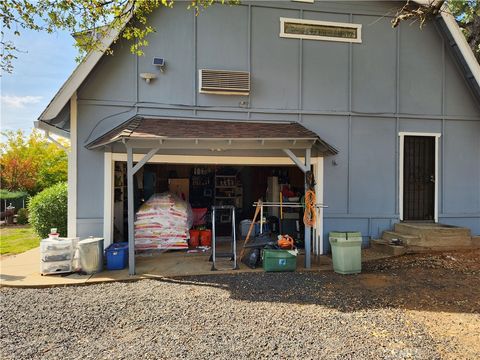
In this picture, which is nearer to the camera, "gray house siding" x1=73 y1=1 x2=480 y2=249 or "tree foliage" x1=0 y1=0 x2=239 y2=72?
"tree foliage" x1=0 y1=0 x2=239 y2=72

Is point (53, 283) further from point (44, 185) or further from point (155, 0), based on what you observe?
point (44, 185)

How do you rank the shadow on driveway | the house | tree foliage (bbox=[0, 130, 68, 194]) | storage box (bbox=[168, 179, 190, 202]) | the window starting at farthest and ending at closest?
tree foliage (bbox=[0, 130, 68, 194])
storage box (bbox=[168, 179, 190, 202])
the window
the house
the shadow on driveway

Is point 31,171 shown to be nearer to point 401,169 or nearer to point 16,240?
point 16,240

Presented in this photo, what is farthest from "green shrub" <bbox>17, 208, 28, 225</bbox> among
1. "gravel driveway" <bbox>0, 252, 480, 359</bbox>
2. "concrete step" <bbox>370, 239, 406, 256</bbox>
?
"concrete step" <bbox>370, 239, 406, 256</bbox>

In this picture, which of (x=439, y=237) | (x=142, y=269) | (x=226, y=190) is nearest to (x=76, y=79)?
(x=142, y=269)

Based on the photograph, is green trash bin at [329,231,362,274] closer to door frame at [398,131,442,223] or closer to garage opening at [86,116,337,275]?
garage opening at [86,116,337,275]

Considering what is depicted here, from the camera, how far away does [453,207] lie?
322 inches

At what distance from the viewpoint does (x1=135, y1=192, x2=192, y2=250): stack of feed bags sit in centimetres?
715

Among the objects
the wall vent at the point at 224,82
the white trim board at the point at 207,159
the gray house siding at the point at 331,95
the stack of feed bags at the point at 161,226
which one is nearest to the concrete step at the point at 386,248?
the gray house siding at the point at 331,95

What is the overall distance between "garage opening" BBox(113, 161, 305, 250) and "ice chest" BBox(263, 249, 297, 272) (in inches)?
89.7

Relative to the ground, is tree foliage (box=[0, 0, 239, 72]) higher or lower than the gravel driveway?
higher

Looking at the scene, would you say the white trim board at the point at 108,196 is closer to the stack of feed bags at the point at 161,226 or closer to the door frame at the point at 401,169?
the stack of feed bags at the point at 161,226

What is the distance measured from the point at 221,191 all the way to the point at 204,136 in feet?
17.5

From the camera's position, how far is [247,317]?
4.06 meters
